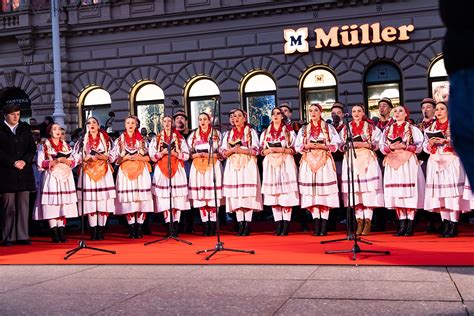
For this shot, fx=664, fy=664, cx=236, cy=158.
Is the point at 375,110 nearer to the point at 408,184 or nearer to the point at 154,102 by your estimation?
the point at 154,102

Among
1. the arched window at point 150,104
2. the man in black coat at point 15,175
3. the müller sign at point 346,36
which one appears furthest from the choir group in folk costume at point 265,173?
the arched window at point 150,104

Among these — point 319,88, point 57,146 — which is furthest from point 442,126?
point 319,88

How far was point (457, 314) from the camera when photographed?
442 centimetres

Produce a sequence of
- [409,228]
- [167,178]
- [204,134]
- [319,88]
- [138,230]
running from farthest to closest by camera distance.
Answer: [319,88] < [138,230] < [167,178] < [204,134] < [409,228]

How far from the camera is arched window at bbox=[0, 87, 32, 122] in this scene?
25672mm

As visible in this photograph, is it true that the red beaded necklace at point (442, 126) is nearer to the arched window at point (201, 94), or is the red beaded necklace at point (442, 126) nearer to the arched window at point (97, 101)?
the arched window at point (201, 94)

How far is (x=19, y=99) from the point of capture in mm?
25938

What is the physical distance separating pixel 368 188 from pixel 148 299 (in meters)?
5.82

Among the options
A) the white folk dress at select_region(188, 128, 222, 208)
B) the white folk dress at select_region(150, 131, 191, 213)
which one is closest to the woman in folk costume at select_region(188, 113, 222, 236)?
the white folk dress at select_region(188, 128, 222, 208)

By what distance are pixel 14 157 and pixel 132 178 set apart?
201cm

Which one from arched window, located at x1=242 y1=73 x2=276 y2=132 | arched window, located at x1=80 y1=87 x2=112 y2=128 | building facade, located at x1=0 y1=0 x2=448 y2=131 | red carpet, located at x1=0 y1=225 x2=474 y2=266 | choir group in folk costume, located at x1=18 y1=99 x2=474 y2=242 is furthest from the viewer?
arched window, located at x1=80 y1=87 x2=112 y2=128

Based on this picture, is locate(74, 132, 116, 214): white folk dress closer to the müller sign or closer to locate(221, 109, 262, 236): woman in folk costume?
locate(221, 109, 262, 236): woman in folk costume

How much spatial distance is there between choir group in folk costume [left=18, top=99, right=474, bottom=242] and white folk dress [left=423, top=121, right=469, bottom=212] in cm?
1

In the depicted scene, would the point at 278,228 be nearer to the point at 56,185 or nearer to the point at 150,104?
the point at 56,185
